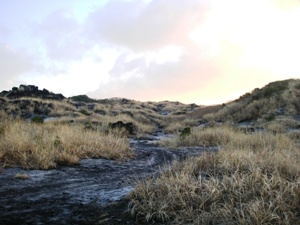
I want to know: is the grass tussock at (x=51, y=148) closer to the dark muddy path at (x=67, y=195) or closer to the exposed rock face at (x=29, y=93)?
the dark muddy path at (x=67, y=195)

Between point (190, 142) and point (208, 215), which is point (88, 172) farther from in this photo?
point (190, 142)

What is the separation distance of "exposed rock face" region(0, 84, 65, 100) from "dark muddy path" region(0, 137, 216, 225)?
35.1 m

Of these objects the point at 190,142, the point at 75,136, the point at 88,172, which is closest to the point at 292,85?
the point at 190,142

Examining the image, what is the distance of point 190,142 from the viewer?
592 inches

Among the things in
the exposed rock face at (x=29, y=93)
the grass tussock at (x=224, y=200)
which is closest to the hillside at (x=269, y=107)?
the grass tussock at (x=224, y=200)

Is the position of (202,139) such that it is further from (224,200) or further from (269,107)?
(269,107)

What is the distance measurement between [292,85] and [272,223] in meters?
27.8

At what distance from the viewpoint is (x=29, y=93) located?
42938 mm

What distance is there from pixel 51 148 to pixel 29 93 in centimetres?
3547

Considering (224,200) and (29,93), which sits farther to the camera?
(29,93)

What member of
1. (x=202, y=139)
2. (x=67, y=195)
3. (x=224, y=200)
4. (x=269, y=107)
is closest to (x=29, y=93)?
(x=269, y=107)

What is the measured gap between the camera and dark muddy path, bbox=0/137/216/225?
185 inches

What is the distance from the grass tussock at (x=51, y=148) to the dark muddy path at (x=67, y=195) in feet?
1.28

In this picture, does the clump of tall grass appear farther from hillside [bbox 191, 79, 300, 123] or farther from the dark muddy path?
hillside [bbox 191, 79, 300, 123]
